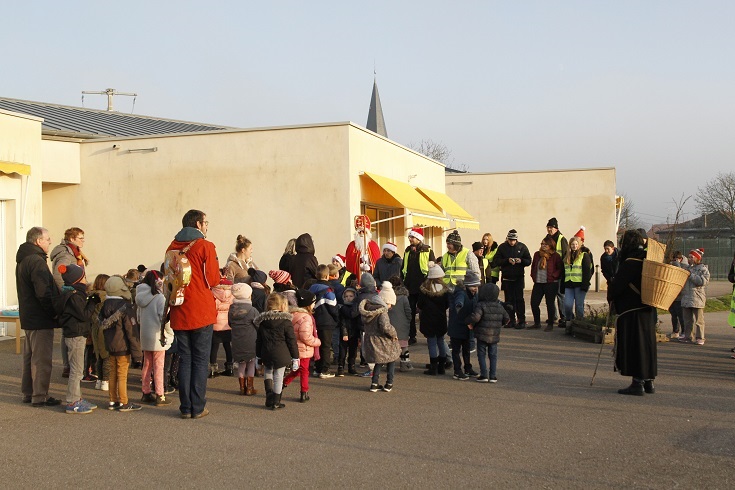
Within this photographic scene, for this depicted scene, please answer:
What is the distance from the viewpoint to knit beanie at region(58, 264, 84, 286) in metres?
8.48

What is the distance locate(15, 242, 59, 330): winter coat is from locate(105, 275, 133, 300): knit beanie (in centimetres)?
55

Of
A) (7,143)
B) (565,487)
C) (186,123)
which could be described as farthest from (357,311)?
(186,123)

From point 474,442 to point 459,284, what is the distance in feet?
12.9

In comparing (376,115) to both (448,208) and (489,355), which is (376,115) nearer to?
(448,208)

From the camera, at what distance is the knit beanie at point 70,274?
27.8 ft

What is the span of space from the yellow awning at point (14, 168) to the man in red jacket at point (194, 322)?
8228 mm

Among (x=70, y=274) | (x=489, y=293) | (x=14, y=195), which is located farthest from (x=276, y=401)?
(x=14, y=195)

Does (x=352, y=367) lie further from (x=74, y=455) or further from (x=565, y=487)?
(x=565, y=487)

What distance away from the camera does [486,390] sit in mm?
8969

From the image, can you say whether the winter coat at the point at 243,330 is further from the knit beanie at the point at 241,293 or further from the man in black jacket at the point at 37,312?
the man in black jacket at the point at 37,312

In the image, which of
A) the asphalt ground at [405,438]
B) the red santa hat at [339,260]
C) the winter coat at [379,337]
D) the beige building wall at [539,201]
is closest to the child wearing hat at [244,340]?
the asphalt ground at [405,438]

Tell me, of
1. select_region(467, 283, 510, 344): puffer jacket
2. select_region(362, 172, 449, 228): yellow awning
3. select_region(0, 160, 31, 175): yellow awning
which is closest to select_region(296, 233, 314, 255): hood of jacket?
select_region(467, 283, 510, 344): puffer jacket

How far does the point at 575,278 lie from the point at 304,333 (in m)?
7.47

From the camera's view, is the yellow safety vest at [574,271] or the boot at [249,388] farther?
the yellow safety vest at [574,271]
